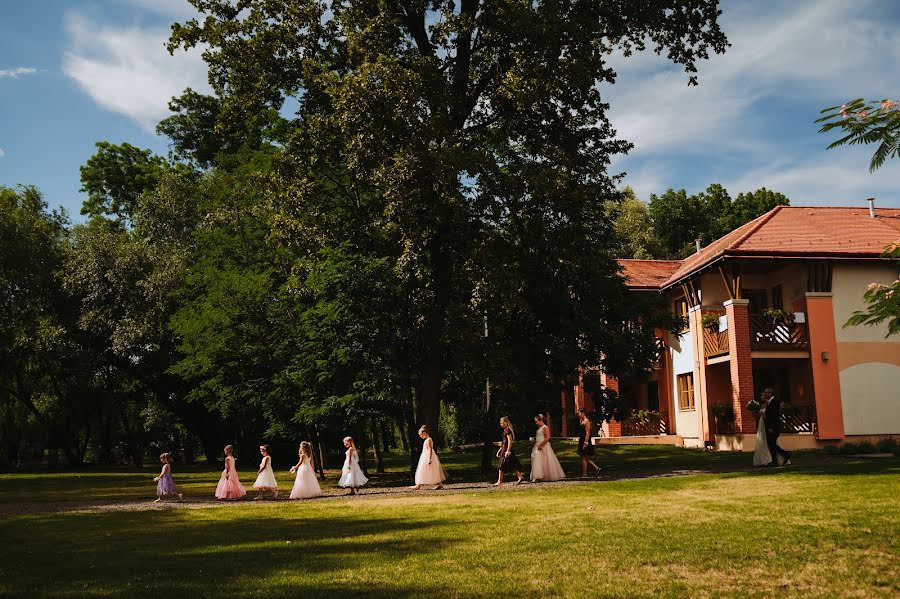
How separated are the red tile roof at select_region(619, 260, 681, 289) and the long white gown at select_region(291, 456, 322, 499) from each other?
21.2 metres

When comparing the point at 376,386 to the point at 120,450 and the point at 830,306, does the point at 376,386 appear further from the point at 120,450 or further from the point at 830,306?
the point at 120,450

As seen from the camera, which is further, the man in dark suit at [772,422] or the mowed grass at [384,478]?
the mowed grass at [384,478]

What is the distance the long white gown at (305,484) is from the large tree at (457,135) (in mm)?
4177

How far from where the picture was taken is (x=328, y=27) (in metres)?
23.0

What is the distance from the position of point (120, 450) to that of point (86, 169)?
2320 cm

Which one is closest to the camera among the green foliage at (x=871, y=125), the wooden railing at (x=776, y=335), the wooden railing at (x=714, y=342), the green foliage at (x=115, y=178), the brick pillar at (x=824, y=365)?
the green foliage at (x=871, y=125)

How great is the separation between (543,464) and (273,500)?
6.98 meters

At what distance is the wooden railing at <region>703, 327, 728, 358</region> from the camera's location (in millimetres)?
31766

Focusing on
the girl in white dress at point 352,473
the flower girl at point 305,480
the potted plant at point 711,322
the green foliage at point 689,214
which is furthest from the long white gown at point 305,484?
the green foliage at point 689,214

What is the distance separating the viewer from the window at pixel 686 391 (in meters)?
35.8

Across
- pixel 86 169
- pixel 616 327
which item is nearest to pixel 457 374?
pixel 616 327

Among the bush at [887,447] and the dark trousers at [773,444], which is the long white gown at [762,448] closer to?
the dark trousers at [773,444]

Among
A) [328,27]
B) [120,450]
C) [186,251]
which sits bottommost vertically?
[120,450]

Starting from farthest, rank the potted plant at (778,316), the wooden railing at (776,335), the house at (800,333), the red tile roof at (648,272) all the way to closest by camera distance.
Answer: the red tile roof at (648,272), the potted plant at (778,316), the wooden railing at (776,335), the house at (800,333)
